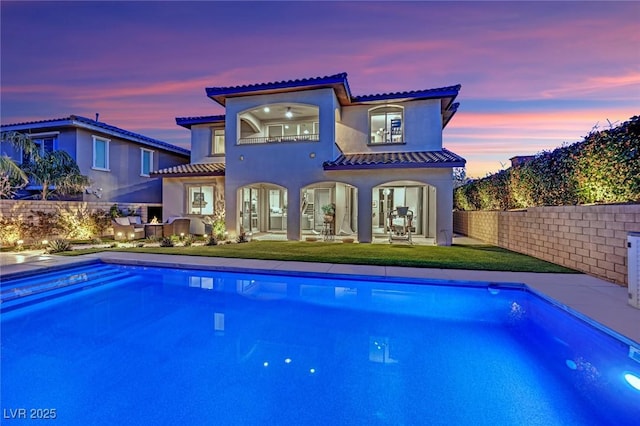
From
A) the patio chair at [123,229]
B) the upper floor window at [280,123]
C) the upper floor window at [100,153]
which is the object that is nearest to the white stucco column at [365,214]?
the upper floor window at [280,123]

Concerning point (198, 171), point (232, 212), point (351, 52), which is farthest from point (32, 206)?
point (351, 52)

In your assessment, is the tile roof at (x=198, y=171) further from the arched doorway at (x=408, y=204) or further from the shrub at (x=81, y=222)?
the arched doorway at (x=408, y=204)

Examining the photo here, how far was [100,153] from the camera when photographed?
1775 cm

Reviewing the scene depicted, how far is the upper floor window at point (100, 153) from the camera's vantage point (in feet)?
57.2

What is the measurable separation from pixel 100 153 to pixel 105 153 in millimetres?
300

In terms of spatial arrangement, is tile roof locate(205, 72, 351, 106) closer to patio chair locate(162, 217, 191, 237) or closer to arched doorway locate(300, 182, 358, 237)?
arched doorway locate(300, 182, 358, 237)

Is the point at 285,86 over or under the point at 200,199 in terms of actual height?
over

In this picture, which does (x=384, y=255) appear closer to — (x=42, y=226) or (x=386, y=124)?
(x=386, y=124)

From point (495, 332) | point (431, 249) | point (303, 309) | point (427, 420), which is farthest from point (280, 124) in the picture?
point (427, 420)

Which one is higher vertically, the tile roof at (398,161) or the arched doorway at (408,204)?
the tile roof at (398,161)

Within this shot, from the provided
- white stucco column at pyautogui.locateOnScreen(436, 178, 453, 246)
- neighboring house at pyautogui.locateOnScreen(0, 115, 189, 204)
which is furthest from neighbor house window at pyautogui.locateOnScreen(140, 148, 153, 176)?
white stucco column at pyautogui.locateOnScreen(436, 178, 453, 246)

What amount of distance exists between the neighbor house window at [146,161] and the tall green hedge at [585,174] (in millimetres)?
20397

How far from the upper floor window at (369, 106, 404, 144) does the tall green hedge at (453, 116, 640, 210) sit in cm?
506

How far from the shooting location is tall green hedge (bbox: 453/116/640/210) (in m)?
6.44
